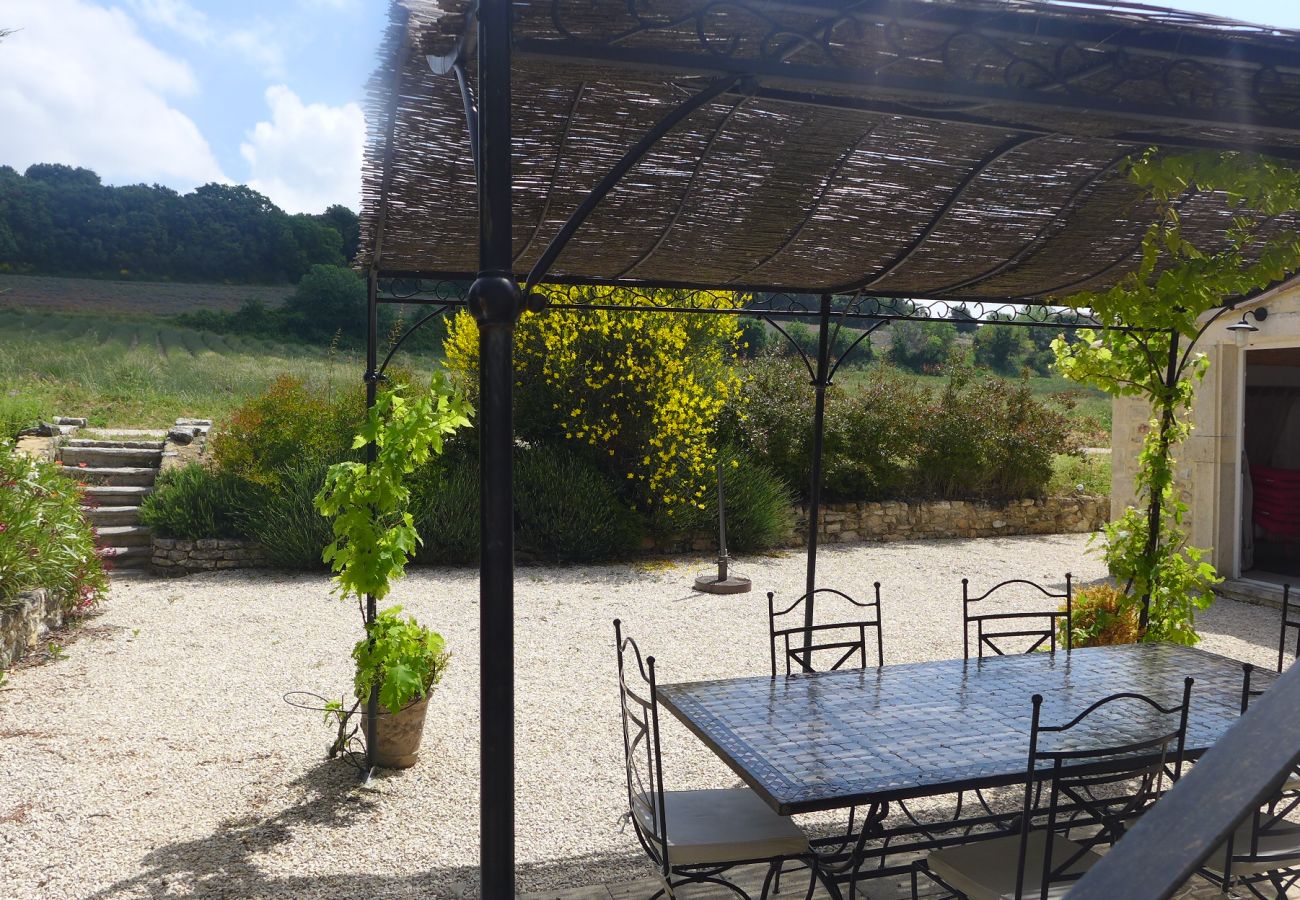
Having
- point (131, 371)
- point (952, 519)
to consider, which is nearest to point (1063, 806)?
point (952, 519)

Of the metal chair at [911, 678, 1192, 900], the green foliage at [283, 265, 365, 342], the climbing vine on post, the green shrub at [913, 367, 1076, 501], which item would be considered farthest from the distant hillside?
the metal chair at [911, 678, 1192, 900]

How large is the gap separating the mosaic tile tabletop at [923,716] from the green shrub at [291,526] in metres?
6.79

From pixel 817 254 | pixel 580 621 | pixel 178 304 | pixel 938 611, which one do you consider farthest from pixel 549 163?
pixel 178 304

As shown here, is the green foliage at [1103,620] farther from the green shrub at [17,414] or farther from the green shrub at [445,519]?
the green shrub at [17,414]

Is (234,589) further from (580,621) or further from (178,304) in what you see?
(178,304)

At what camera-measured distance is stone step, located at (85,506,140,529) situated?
9.66 meters

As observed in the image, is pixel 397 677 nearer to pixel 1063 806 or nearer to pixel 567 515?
pixel 1063 806

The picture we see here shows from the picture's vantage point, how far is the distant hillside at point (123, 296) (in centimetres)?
2945

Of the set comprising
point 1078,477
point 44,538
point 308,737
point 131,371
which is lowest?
point 308,737

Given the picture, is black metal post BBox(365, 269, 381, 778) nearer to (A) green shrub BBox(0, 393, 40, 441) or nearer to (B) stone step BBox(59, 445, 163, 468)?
(B) stone step BBox(59, 445, 163, 468)

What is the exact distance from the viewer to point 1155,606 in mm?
5055

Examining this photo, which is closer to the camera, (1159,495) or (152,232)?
(1159,495)

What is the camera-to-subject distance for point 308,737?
5188 millimetres

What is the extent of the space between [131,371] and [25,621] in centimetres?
1079
